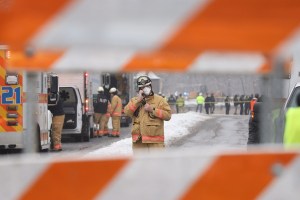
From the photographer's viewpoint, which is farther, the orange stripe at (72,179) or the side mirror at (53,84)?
the side mirror at (53,84)

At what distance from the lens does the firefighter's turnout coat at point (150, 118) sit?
909cm

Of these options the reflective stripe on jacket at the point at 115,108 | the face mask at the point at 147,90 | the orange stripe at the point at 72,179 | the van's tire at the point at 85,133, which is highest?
the face mask at the point at 147,90

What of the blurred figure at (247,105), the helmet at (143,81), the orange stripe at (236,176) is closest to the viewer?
the orange stripe at (236,176)

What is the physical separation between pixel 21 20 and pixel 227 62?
93cm

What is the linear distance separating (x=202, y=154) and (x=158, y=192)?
0.85 feet

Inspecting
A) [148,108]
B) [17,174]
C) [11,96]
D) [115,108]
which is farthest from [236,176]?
[115,108]

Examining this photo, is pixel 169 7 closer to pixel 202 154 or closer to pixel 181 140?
pixel 202 154

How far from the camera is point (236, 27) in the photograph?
10.3ft

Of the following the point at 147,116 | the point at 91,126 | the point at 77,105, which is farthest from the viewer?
the point at 91,126

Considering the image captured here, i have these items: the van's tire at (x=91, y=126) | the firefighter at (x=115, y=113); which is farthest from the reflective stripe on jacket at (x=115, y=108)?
the van's tire at (x=91, y=126)

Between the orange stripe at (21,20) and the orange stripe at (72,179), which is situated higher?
the orange stripe at (21,20)

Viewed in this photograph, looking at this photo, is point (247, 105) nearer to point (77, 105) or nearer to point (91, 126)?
point (91, 126)

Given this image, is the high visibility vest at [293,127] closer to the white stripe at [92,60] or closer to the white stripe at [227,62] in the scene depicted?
the white stripe at [227,62]

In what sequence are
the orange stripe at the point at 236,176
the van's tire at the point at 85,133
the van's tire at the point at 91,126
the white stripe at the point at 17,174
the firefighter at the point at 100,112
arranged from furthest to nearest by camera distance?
the firefighter at the point at 100,112 < the van's tire at the point at 91,126 < the van's tire at the point at 85,133 < the orange stripe at the point at 236,176 < the white stripe at the point at 17,174
